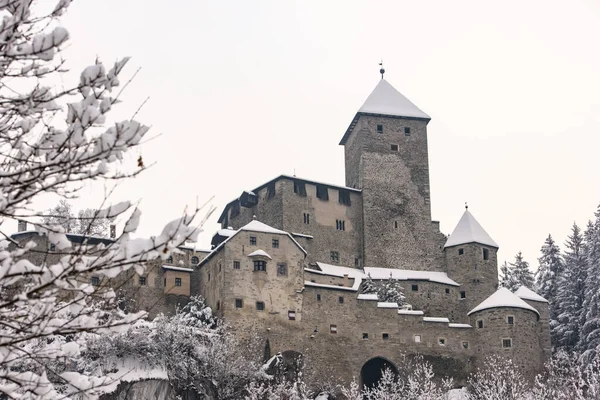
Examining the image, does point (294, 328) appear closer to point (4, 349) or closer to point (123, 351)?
point (123, 351)

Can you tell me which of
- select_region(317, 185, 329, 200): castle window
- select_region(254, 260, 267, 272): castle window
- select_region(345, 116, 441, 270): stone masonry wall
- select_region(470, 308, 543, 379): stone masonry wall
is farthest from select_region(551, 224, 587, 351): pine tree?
select_region(254, 260, 267, 272): castle window

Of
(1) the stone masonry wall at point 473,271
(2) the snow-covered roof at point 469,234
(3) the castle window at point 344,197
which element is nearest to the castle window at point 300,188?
(3) the castle window at point 344,197

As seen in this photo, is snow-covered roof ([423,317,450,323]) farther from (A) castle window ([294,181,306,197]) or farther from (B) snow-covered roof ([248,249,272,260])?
(A) castle window ([294,181,306,197])

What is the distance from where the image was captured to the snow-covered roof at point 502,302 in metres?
49.6

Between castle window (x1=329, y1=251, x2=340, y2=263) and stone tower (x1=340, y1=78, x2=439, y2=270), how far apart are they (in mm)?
2078

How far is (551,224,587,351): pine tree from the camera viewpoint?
53812 millimetres

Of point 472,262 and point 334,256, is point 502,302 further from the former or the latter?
point 334,256

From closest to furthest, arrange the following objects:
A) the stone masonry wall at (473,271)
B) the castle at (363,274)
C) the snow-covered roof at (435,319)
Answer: the castle at (363,274) < the snow-covered roof at (435,319) < the stone masonry wall at (473,271)

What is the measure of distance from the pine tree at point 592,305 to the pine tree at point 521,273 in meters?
11.2

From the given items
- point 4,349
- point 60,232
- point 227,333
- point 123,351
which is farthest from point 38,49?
point 227,333

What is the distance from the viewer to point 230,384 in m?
40.3

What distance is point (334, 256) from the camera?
55000 millimetres

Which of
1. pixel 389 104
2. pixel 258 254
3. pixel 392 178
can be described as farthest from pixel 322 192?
pixel 258 254

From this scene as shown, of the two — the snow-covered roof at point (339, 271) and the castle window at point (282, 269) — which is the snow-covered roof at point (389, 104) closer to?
the snow-covered roof at point (339, 271)
